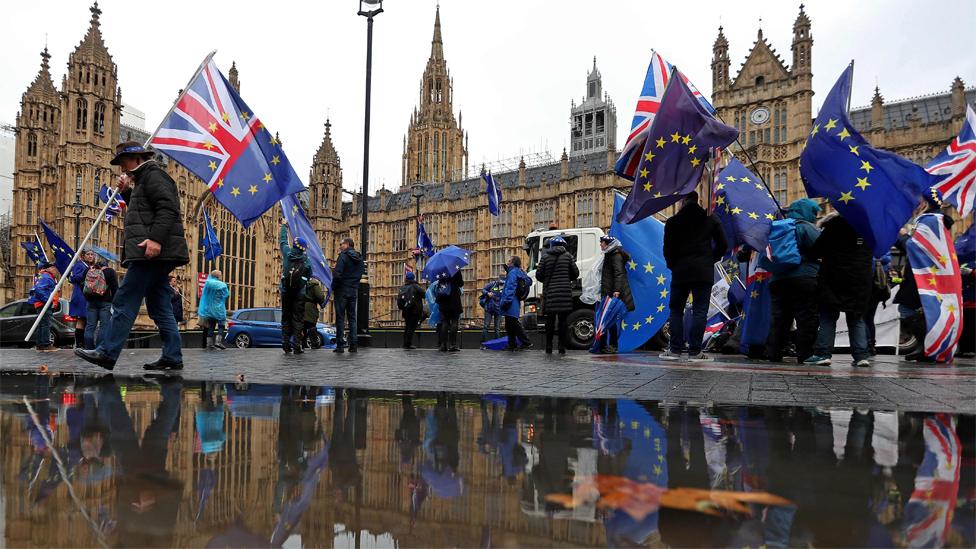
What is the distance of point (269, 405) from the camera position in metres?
3.39

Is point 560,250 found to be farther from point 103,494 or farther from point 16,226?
point 16,226

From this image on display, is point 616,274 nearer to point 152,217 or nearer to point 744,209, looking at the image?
point 744,209

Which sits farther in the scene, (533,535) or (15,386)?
(15,386)

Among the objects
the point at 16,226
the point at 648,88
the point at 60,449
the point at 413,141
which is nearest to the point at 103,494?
the point at 60,449

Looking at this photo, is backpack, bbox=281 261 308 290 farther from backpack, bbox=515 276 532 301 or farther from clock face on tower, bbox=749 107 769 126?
clock face on tower, bbox=749 107 769 126

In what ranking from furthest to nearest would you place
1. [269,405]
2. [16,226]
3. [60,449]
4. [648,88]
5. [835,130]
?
[16,226] → [648,88] → [835,130] → [269,405] → [60,449]

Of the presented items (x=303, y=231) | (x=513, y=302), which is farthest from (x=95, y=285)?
(x=513, y=302)

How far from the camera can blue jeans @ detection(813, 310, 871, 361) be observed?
617cm

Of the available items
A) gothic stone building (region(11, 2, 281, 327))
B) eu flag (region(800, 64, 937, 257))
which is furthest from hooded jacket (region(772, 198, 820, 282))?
gothic stone building (region(11, 2, 281, 327))

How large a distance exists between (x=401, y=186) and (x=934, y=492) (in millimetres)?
59107

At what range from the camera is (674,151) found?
20.9 ft

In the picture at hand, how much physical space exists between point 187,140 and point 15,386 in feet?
11.6

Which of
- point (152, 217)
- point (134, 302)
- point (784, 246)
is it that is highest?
point (152, 217)

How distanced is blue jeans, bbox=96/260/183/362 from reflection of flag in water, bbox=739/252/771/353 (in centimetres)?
560
